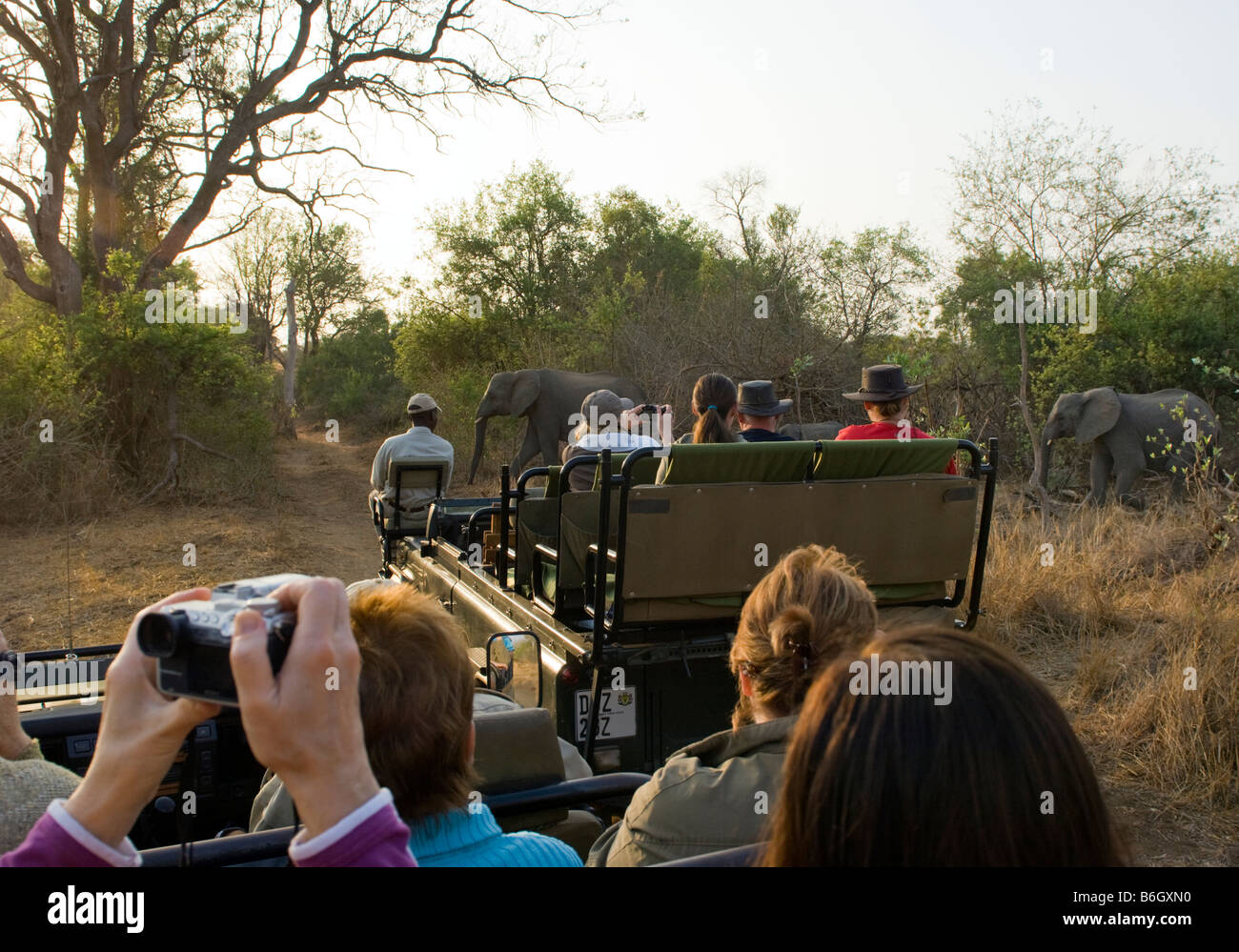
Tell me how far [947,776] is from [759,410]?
452 cm

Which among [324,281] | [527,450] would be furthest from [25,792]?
[324,281]

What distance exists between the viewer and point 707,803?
1.98 meters

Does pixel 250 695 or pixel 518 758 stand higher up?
Answer: pixel 250 695

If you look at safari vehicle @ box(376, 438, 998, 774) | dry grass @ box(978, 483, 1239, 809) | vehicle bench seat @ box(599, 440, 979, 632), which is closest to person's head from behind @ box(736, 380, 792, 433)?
safari vehicle @ box(376, 438, 998, 774)

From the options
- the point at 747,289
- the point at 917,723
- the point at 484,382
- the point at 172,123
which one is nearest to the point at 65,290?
the point at 172,123

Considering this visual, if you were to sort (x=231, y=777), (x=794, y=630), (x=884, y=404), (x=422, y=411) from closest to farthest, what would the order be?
(x=794, y=630) → (x=231, y=777) → (x=884, y=404) → (x=422, y=411)

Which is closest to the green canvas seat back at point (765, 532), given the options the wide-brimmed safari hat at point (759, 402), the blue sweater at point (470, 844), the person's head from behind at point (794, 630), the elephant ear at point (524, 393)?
the wide-brimmed safari hat at point (759, 402)

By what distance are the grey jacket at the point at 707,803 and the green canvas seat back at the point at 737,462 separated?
1877 mm

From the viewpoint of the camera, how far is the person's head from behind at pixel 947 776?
1.12 metres

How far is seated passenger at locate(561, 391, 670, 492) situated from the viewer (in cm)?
479

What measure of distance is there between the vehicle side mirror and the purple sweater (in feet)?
8.93

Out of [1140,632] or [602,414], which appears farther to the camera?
[602,414]

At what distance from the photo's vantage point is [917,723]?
113cm

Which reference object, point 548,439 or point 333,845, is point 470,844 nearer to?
point 333,845
